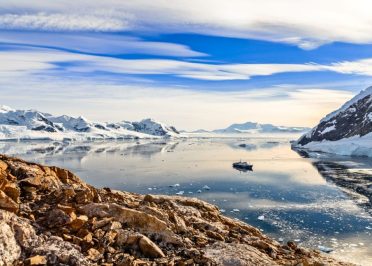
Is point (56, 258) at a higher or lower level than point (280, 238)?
higher

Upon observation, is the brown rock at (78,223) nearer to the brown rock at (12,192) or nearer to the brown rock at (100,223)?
the brown rock at (100,223)

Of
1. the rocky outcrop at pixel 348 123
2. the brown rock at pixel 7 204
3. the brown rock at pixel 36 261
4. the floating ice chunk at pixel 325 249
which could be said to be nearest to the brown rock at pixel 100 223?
the brown rock at pixel 36 261

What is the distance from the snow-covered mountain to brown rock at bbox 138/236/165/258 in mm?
116782

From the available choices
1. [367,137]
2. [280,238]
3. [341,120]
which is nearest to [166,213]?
[280,238]

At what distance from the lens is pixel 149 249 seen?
12.9 meters

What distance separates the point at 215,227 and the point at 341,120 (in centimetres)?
16281

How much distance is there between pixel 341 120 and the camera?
166500 millimetres

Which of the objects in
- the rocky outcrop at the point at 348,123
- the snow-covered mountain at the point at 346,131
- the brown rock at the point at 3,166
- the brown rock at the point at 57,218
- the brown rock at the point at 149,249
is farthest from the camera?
the rocky outcrop at the point at 348,123

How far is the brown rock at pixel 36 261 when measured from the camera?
1102 cm

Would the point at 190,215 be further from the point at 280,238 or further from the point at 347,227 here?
the point at 347,227

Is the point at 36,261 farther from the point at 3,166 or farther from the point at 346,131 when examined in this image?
the point at 346,131

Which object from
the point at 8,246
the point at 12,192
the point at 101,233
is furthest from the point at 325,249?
the point at 8,246

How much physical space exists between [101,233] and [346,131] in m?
154

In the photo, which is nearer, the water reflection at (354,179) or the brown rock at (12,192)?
the brown rock at (12,192)
